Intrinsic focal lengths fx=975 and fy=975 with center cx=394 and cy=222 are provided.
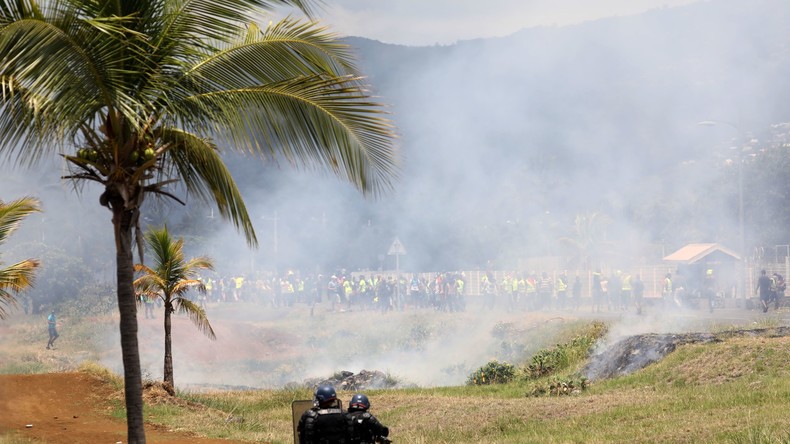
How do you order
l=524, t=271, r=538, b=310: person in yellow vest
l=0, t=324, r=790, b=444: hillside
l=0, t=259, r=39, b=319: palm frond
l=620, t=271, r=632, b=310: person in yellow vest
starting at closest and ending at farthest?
1. l=0, t=324, r=790, b=444: hillside
2. l=0, t=259, r=39, b=319: palm frond
3. l=620, t=271, r=632, b=310: person in yellow vest
4. l=524, t=271, r=538, b=310: person in yellow vest

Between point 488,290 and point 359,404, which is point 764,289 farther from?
point 359,404

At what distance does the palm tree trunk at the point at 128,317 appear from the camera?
352 inches

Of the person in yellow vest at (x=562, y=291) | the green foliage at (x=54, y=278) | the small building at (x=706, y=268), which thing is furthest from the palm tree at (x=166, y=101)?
the green foliage at (x=54, y=278)

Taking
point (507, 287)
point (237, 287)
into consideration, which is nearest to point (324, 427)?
point (507, 287)

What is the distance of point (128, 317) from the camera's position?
8.99 metres

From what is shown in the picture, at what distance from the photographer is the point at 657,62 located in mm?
165875

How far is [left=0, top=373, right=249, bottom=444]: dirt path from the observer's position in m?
14.2

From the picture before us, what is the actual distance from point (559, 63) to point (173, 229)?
89923mm

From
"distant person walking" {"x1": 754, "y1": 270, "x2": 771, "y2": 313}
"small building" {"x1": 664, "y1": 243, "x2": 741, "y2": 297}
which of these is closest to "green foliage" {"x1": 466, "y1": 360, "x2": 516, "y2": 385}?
"distant person walking" {"x1": 754, "y1": 270, "x2": 771, "y2": 313}

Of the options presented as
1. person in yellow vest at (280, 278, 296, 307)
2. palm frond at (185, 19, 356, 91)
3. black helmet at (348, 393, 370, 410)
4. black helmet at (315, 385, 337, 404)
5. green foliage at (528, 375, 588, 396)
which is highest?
palm frond at (185, 19, 356, 91)

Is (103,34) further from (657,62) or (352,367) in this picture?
Result: (657,62)

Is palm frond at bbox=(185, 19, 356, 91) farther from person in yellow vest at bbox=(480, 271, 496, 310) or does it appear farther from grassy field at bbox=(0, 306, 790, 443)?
person in yellow vest at bbox=(480, 271, 496, 310)

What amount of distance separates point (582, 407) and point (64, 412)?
926 cm

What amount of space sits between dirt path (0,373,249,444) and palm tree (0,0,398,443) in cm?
543
